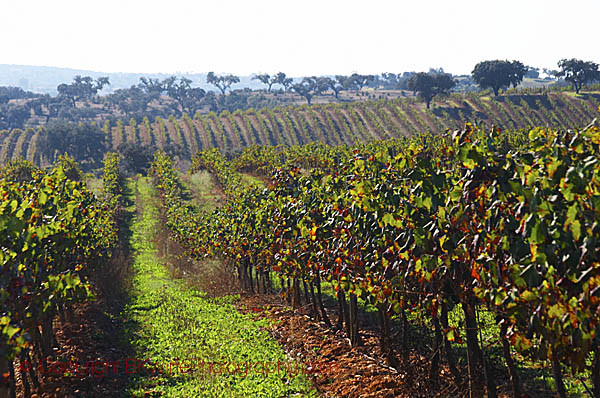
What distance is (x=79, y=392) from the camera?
1059cm

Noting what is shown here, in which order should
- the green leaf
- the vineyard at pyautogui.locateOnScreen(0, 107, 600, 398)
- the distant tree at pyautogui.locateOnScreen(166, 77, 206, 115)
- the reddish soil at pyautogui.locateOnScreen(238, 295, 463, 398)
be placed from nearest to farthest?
the green leaf < the vineyard at pyautogui.locateOnScreen(0, 107, 600, 398) < the reddish soil at pyautogui.locateOnScreen(238, 295, 463, 398) < the distant tree at pyautogui.locateOnScreen(166, 77, 206, 115)

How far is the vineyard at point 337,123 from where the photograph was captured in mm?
85375

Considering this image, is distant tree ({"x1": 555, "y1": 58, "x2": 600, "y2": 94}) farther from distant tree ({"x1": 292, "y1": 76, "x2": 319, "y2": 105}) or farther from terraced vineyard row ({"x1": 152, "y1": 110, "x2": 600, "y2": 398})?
terraced vineyard row ({"x1": 152, "y1": 110, "x2": 600, "y2": 398})

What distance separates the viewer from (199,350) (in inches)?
519

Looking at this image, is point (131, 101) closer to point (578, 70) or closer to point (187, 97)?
point (187, 97)

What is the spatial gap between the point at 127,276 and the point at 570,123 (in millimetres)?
77975

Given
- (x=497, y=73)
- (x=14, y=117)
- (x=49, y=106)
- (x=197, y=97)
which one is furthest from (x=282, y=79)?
(x=497, y=73)

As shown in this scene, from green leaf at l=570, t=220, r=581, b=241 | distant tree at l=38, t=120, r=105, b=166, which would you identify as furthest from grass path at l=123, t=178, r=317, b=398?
distant tree at l=38, t=120, r=105, b=166

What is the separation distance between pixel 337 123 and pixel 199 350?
8625cm

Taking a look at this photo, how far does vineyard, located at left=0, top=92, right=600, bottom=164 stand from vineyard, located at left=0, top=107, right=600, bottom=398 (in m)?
62.6

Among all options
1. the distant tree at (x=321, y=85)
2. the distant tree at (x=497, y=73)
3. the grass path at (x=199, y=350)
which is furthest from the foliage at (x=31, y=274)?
the distant tree at (x=321, y=85)

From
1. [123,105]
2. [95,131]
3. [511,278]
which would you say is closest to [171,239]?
[511,278]

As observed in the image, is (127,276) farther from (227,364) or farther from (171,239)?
(227,364)

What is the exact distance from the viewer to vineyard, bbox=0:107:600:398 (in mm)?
5574
